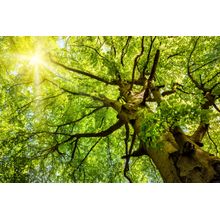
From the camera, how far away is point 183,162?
2.63m

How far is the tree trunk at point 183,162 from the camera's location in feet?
8.11

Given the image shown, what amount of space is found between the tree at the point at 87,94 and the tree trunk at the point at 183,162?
2.19ft

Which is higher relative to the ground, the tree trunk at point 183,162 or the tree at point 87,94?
the tree at point 87,94

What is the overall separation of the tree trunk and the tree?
668 mm

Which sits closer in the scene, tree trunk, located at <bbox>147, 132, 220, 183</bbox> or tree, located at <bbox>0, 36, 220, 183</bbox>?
tree trunk, located at <bbox>147, 132, 220, 183</bbox>

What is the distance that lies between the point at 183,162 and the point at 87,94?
2472 millimetres

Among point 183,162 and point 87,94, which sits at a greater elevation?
point 87,94

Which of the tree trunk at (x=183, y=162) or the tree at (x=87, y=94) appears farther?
the tree at (x=87, y=94)

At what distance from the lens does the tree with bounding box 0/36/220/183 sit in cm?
418

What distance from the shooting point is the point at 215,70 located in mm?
4449

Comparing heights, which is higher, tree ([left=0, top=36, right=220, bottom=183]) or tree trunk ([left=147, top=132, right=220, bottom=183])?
tree ([left=0, top=36, right=220, bottom=183])
